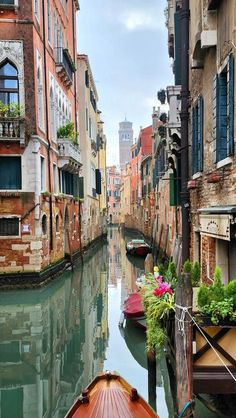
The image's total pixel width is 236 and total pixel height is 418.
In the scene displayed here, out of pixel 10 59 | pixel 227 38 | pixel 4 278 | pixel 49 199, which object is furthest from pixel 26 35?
pixel 227 38

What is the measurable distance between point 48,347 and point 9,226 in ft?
18.8

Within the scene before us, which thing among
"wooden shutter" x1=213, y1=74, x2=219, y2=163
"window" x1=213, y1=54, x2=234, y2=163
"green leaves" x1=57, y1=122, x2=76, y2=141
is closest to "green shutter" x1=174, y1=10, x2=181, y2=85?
"wooden shutter" x1=213, y1=74, x2=219, y2=163

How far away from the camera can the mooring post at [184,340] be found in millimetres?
3756

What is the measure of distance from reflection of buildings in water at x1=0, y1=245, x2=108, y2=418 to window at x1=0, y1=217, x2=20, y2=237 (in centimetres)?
186

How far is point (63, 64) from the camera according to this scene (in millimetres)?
17156

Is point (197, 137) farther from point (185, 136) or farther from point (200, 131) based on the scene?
point (185, 136)

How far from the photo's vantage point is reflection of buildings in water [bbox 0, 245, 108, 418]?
5.81 meters

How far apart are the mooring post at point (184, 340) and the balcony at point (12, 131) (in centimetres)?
962

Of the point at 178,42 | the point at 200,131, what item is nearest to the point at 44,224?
the point at 178,42

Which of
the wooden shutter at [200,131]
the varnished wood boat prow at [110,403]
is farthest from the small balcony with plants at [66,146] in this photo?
the varnished wood boat prow at [110,403]

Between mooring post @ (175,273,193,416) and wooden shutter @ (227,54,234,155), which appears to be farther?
wooden shutter @ (227,54,234,155)

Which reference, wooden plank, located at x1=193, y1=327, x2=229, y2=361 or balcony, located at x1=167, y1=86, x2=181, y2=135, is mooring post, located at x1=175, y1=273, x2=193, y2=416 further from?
balcony, located at x1=167, y1=86, x2=181, y2=135

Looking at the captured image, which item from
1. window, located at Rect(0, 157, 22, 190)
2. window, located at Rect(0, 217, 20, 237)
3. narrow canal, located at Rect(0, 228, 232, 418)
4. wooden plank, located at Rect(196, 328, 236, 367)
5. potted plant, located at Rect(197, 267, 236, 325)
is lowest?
narrow canal, located at Rect(0, 228, 232, 418)

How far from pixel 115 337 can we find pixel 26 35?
912 centimetres
